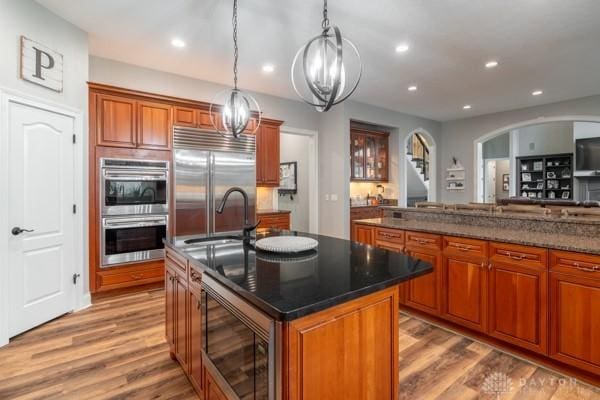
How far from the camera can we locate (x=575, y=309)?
2074 mm

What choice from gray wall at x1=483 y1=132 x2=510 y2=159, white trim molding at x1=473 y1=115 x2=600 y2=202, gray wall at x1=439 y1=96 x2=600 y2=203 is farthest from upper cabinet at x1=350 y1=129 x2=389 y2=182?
gray wall at x1=483 y1=132 x2=510 y2=159

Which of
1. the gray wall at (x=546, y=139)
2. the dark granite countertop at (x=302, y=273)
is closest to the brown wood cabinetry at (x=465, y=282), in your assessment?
the dark granite countertop at (x=302, y=273)

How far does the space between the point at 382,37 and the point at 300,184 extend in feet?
13.2

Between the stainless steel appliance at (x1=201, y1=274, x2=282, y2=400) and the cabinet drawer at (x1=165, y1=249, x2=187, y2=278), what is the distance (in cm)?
37

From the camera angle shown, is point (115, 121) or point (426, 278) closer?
point (426, 278)

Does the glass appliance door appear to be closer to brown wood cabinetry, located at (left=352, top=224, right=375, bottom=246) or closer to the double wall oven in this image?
brown wood cabinetry, located at (left=352, top=224, right=375, bottom=246)

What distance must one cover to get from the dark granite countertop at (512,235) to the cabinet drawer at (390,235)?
2.2 inches

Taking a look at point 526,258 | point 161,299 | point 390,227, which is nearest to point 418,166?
point 390,227

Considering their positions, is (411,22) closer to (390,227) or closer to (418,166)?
(390,227)

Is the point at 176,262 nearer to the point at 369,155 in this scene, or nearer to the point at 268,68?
the point at 268,68

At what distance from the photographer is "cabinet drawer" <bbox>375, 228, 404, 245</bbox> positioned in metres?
3.22

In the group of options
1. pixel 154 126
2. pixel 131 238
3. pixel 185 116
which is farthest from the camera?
pixel 185 116

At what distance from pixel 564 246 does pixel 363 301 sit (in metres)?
1.79

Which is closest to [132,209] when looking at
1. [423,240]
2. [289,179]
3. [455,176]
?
[423,240]
